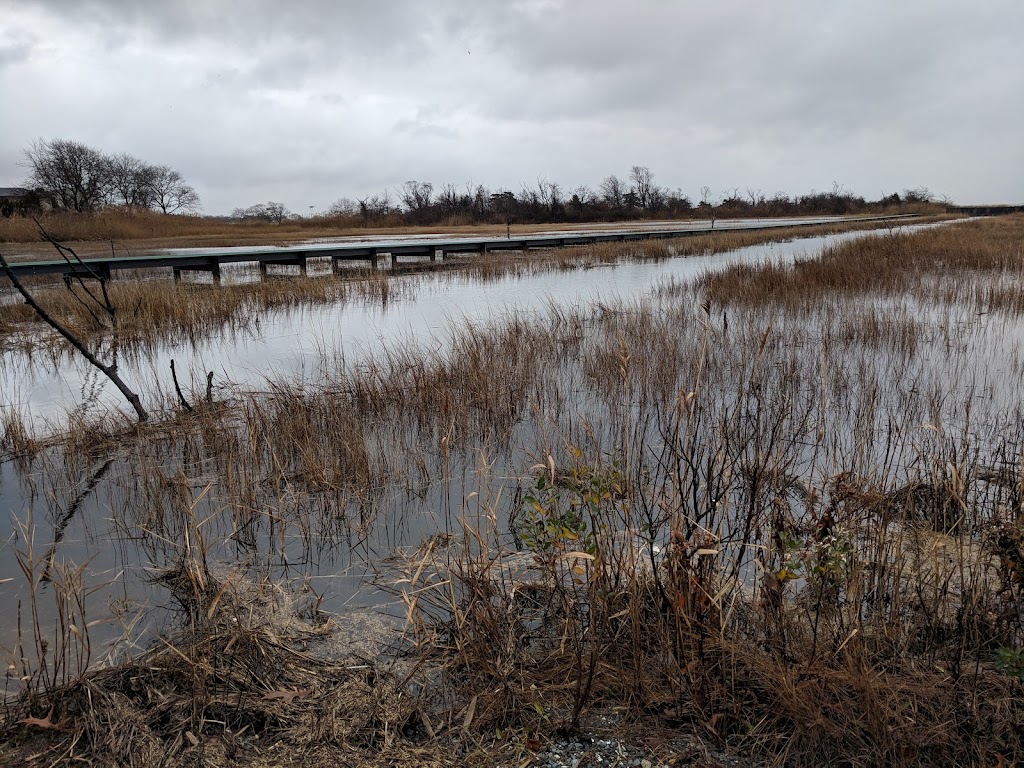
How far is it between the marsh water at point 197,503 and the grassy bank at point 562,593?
5 centimetres

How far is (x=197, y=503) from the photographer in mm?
3312

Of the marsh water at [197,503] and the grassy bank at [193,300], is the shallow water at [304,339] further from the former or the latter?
the grassy bank at [193,300]

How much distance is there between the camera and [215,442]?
5.08 m

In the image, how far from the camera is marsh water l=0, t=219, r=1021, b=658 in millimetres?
3230

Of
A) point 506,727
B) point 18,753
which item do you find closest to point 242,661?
point 18,753

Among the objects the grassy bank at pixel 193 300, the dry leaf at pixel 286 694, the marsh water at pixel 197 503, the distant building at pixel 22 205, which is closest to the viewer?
the dry leaf at pixel 286 694

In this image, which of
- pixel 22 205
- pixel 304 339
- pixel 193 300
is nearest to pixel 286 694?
pixel 304 339

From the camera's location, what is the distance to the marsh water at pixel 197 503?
3.23m

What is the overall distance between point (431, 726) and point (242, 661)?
816mm

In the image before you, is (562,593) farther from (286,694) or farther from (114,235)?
(114,235)

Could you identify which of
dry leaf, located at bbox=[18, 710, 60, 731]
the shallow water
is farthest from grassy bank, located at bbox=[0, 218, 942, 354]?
dry leaf, located at bbox=[18, 710, 60, 731]

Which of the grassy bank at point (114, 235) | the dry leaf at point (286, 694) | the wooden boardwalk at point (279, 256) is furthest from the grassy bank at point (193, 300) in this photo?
the dry leaf at point (286, 694)

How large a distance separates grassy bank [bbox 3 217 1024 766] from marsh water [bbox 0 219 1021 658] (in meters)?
0.05

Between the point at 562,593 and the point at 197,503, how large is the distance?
197 centimetres
